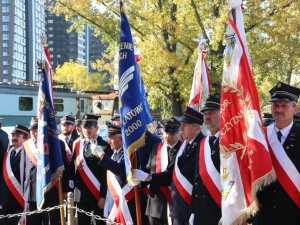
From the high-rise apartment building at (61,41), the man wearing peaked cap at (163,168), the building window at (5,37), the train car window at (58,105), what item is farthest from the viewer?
the high-rise apartment building at (61,41)

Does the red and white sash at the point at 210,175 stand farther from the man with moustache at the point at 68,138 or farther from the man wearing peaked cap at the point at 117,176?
the man with moustache at the point at 68,138

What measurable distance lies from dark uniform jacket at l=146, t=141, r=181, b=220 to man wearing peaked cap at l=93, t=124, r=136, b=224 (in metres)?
0.28

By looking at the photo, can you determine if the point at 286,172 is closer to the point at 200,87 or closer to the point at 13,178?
the point at 13,178

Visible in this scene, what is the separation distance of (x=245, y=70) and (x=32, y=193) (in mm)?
3663

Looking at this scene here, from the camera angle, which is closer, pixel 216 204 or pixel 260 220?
pixel 260 220

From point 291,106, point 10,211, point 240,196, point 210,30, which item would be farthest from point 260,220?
point 210,30

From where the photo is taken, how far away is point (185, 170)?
493cm

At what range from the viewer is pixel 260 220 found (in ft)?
13.3

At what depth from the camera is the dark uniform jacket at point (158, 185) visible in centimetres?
517

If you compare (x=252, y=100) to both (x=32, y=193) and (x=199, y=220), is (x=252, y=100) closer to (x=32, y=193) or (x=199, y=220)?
(x=199, y=220)

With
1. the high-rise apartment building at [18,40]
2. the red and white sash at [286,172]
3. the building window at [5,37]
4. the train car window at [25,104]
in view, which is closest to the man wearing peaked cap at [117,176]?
the red and white sash at [286,172]

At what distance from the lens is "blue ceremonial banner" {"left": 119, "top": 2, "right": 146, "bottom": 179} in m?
5.17

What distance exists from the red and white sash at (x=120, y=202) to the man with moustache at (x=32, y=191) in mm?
1093

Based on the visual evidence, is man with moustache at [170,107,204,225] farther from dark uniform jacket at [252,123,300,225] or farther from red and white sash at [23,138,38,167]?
red and white sash at [23,138,38,167]
